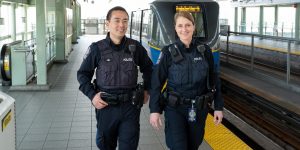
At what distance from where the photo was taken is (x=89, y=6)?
42.6 m

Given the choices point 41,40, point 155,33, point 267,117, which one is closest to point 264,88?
point 267,117

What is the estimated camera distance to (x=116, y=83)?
11.5ft

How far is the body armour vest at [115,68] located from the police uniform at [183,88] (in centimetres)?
22

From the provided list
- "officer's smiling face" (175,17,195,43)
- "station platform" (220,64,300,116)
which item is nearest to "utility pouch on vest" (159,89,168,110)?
"officer's smiling face" (175,17,195,43)

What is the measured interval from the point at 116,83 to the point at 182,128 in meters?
0.69

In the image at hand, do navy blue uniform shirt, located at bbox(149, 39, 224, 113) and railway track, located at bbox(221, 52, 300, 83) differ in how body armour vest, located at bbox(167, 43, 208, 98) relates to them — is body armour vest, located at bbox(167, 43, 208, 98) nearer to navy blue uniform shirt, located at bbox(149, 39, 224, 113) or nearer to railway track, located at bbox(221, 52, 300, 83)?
navy blue uniform shirt, located at bbox(149, 39, 224, 113)

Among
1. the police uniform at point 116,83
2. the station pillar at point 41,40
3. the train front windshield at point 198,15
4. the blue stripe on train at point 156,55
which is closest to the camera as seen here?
the police uniform at point 116,83

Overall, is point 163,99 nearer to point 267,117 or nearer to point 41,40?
point 267,117

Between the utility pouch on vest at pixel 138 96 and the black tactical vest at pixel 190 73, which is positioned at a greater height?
the black tactical vest at pixel 190 73

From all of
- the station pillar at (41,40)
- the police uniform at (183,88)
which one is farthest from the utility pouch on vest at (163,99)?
the station pillar at (41,40)

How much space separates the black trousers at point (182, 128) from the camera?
346 centimetres

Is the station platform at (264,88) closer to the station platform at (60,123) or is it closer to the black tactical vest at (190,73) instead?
the station platform at (60,123)

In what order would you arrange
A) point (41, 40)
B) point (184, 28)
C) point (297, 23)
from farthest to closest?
point (297, 23)
point (41, 40)
point (184, 28)

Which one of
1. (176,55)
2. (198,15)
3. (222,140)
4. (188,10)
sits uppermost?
(188,10)
